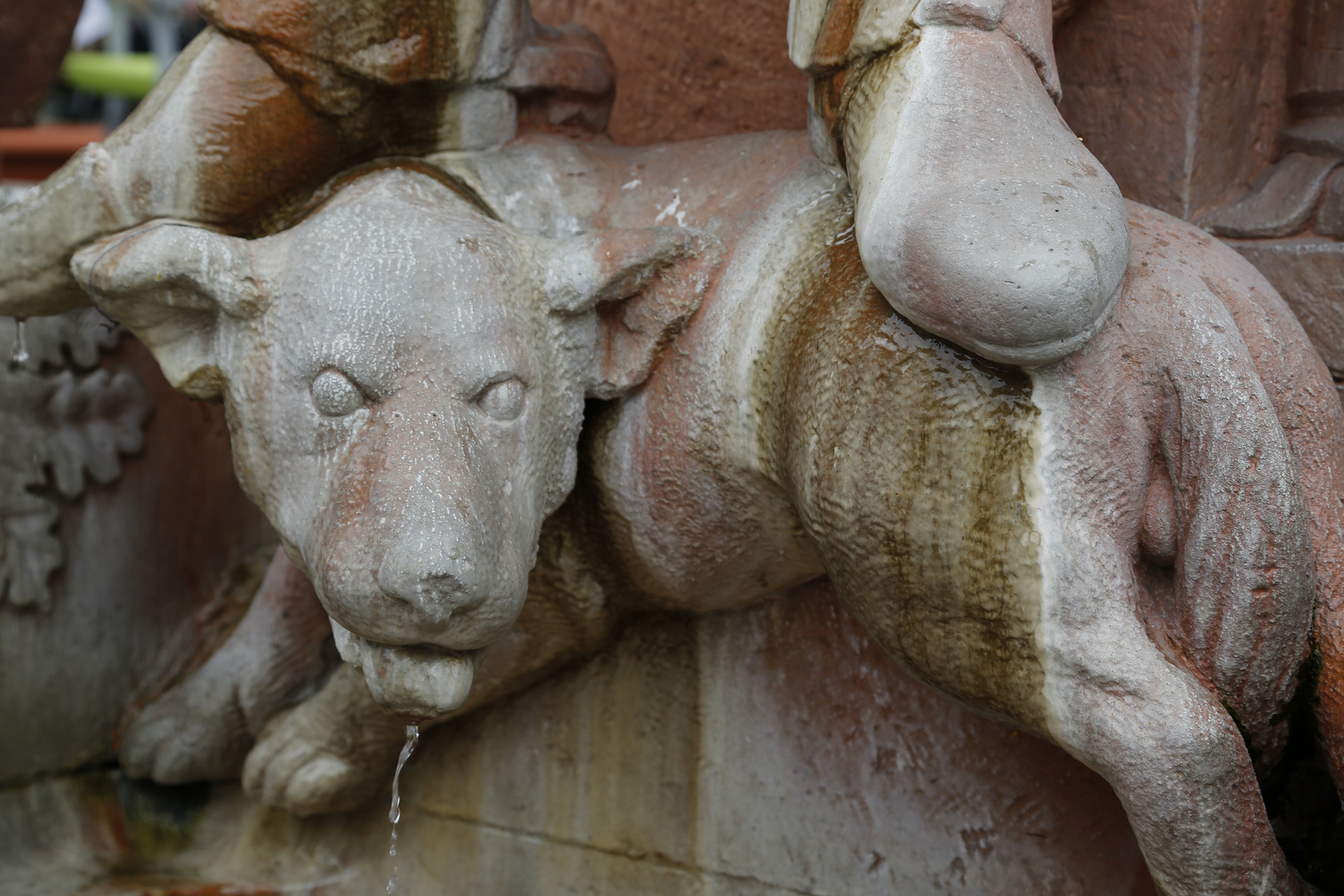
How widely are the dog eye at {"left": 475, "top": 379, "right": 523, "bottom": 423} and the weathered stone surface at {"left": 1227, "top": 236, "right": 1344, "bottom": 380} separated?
730 mm

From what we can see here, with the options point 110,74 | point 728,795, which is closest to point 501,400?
point 728,795

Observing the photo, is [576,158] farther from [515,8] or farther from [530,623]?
[530,623]

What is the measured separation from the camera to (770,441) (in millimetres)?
1167

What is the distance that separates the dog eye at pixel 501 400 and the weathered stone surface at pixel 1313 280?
2.40ft

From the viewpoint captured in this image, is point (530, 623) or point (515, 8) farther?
point (530, 623)

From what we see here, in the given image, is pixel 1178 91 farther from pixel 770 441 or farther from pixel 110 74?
pixel 110 74

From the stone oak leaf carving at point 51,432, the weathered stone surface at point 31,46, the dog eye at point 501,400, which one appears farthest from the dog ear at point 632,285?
the weathered stone surface at point 31,46

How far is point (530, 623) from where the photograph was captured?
4.88 feet

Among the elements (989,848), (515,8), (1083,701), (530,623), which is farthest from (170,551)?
(1083,701)

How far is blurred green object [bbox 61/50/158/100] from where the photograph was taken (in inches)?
281

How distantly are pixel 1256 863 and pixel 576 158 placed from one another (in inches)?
36.7

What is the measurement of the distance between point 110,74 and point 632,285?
22.7ft

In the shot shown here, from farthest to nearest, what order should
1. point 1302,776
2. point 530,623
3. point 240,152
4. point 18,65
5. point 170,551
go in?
1. point 18,65
2. point 170,551
3. point 530,623
4. point 240,152
5. point 1302,776

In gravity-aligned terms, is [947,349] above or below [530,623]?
above
